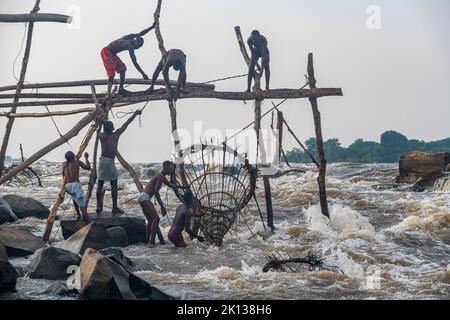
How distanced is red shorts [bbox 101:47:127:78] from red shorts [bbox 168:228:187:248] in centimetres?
321

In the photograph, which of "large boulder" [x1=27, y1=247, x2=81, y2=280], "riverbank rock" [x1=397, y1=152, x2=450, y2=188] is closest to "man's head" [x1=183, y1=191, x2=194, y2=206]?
"large boulder" [x1=27, y1=247, x2=81, y2=280]

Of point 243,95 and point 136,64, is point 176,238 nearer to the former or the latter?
point 243,95

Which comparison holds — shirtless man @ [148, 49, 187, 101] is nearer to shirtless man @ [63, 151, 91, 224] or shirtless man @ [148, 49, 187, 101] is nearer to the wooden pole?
shirtless man @ [63, 151, 91, 224]

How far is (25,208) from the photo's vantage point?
13.6 m

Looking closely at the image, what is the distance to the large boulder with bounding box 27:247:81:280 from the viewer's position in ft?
23.8

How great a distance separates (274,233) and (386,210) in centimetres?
502

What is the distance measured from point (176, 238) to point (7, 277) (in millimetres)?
3813

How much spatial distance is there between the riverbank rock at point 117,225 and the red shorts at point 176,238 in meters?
0.76

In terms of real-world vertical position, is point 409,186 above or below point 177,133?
below

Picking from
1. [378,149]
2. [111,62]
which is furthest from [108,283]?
[378,149]

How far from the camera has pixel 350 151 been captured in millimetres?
53312

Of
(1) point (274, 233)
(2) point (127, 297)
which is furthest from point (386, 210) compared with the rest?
(2) point (127, 297)
